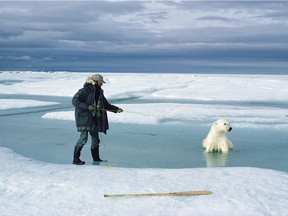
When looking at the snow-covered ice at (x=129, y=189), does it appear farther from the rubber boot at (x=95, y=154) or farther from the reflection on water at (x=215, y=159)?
the reflection on water at (x=215, y=159)

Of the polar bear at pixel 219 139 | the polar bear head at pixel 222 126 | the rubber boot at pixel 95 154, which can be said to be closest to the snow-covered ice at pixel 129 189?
the rubber boot at pixel 95 154

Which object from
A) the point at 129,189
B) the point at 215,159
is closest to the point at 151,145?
the point at 215,159

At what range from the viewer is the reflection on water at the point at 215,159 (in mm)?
6625

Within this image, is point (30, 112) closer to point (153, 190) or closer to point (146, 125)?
point (146, 125)

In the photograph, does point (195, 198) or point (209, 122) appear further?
point (209, 122)

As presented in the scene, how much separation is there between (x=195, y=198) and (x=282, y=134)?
18.7 ft

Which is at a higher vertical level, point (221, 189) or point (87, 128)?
point (87, 128)

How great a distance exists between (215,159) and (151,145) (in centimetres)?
145

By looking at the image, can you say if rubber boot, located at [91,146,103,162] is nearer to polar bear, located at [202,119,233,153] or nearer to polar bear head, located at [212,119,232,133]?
polar bear, located at [202,119,233,153]

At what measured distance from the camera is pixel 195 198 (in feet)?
14.0

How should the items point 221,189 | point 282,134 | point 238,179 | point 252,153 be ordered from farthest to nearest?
point 282,134, point 252,153, point 238,179, point 221,189

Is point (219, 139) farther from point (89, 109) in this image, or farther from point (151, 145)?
point (89, 109)

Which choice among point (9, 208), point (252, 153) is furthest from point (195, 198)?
point (252, 153)

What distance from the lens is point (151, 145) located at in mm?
8055
